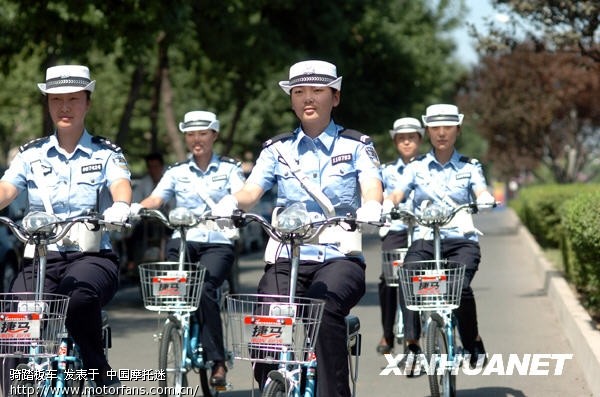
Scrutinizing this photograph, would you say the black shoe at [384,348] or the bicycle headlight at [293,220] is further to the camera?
the black shoe at [384,348]

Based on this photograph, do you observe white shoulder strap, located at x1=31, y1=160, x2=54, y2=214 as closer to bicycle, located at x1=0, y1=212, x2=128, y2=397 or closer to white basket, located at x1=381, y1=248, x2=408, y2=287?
bicycle, located at x1=0, y1=212, x2=128, y2=397

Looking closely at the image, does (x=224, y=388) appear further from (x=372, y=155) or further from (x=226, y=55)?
(x=226, y=55)

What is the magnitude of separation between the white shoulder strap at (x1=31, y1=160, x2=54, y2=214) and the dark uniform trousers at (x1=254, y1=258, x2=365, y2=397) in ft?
4.01

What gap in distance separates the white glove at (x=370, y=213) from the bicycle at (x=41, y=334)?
1175mm

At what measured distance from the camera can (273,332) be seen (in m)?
5.65

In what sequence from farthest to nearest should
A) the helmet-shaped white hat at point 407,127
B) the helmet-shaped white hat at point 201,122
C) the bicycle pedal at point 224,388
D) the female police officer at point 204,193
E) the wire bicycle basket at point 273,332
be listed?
the helmet-shaped white hat at point 407,127 → the helmet-shaped white hat at point 201,122 → the female police officer at point 204,193 → the bicycle pedal at point 224,388 → the wire bicycle basket at point 273,332

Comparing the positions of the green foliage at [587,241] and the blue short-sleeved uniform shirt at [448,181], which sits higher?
the blue short-sleeved uniform shirt at [448,181]

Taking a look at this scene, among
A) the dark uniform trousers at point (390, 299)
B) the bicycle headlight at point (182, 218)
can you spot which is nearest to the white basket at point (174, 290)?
the bicycle headlight at point (182, 218)

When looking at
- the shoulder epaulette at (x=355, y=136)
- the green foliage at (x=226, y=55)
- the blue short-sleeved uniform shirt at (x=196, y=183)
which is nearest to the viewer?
the shoulder epaulette at (x=355, y=136)

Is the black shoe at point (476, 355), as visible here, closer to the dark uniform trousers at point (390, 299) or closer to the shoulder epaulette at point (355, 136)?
the dark uniform trousers at point (390, 299)

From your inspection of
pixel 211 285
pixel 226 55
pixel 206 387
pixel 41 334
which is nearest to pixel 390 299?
pixel 211 285

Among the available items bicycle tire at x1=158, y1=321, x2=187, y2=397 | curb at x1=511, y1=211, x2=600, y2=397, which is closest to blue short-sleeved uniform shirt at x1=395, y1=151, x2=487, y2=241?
curb at x1=511, y1=211, x2=600, y2=397

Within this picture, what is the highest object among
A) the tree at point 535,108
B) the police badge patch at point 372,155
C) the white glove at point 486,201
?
the tree at point 535,108

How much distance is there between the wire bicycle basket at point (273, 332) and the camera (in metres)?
5.64
